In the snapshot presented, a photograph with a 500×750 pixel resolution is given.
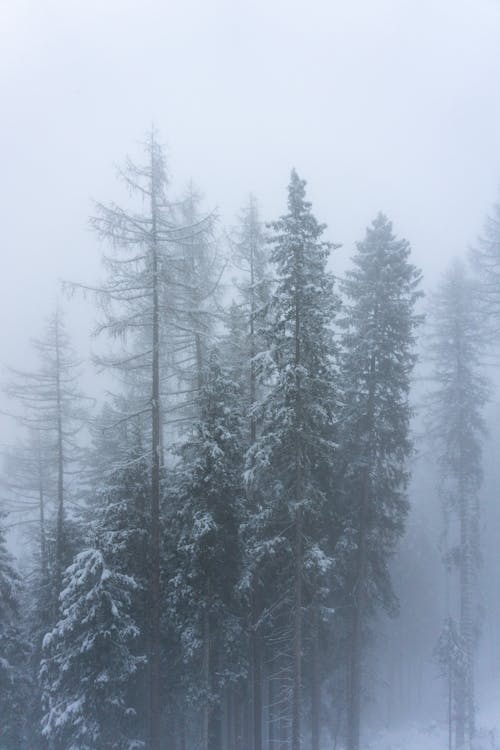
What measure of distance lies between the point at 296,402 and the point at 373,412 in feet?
17.8

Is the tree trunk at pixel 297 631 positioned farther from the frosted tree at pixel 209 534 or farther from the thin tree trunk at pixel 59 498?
the thin tree trunk at pixel 59 498

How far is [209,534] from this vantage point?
1638 cm

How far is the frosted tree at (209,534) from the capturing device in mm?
16438

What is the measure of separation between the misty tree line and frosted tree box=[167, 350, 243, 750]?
0.23 ft

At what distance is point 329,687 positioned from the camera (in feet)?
91.4

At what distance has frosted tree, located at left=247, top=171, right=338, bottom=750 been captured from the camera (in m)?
15.0

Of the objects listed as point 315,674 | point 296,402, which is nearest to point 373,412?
point 296,402

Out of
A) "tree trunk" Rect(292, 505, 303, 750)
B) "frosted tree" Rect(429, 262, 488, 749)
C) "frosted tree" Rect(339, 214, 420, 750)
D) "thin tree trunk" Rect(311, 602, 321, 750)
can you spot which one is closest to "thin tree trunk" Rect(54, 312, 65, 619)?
"thin tree trunk" Rect(311, 602, 321, 750)

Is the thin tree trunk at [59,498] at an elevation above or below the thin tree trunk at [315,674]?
above

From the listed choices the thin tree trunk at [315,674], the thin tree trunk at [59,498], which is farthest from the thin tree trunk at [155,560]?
the thin tree trunk at [59,498]

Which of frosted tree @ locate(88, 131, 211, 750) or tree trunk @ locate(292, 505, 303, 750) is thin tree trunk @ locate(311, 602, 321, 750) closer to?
tree trunk @ locate(292, 505, 303, 750)

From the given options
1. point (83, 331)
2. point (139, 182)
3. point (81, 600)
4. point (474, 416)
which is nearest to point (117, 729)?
point (81, 600)

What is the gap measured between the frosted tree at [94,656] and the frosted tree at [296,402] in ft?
17.0

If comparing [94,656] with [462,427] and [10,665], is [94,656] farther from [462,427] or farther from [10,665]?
[462,427]
